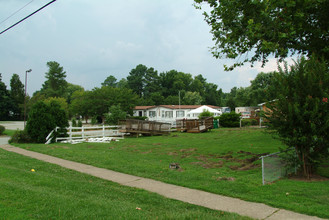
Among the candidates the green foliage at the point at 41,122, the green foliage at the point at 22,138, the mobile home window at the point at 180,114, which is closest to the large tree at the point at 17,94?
the mobile home window at the point at 180,114

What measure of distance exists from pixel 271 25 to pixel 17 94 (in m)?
80.8

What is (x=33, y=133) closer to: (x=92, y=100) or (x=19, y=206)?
(x=19, y=206)

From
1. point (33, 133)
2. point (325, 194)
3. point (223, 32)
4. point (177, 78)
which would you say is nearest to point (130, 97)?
point (33, 133)

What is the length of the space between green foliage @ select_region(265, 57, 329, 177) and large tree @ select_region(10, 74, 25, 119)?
77.2m

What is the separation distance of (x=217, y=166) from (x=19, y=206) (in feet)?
23.0

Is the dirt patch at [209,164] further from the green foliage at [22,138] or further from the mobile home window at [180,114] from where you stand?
the mobile home window at [180,114]

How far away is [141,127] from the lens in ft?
81.7

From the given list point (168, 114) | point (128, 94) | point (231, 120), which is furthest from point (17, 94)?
point (231, 120)

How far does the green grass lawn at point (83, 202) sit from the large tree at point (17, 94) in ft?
246

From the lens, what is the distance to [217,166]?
1009 centimetres

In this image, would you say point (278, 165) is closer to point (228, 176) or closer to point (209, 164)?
point (228, 176)

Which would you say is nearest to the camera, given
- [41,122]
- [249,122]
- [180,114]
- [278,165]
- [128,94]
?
[278,165]

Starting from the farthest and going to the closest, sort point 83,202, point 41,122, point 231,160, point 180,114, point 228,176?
1. point 180,114
2. point 41,122
3. point 231,160
4. point 228,176
5. point 83,202

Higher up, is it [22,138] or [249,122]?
[249,122]
